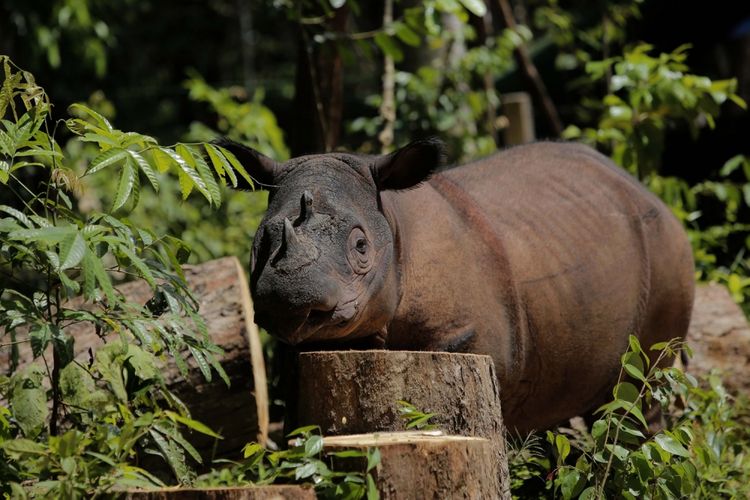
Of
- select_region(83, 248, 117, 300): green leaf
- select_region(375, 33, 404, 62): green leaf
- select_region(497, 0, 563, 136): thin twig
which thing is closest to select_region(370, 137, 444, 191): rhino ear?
select_region(83, 248, 117, 300): green leaf

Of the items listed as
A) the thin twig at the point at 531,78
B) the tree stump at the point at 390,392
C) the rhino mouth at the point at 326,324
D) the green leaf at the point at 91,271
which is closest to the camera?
the green leaf at the point at 91,271

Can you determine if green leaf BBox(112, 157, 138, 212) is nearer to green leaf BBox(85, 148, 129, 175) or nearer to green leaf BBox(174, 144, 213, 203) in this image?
green leaf BBox(85, 148, 129, 175)

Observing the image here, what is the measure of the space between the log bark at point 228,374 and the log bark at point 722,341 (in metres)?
2.45

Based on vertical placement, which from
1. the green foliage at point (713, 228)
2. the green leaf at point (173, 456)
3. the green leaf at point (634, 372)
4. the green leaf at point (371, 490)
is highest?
the green leaf at point (371, 490)

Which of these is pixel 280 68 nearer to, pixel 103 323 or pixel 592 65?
pixel 592 65

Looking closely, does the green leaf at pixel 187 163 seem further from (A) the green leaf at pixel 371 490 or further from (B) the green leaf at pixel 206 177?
(A) the green leaf at pixel 371 490

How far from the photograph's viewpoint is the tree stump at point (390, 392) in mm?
3469

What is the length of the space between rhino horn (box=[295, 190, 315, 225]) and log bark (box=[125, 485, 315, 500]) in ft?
3.47

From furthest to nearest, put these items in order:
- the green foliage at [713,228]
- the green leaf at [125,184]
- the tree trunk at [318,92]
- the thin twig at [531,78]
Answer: the thin twig at [531,78]
the green foliage at [713,228]
the tree trunk at [318,92]
the green leaf at [125,184]

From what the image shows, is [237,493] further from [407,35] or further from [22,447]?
[407,35]

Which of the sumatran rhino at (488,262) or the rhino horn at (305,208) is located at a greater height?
the rhino horn at (305,208)

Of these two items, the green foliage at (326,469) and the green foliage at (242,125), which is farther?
the green foliage at (242,125)

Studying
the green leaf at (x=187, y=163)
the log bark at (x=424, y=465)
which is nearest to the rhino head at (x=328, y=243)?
the green leaf at (x=187, y=163)

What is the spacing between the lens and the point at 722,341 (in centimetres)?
625
